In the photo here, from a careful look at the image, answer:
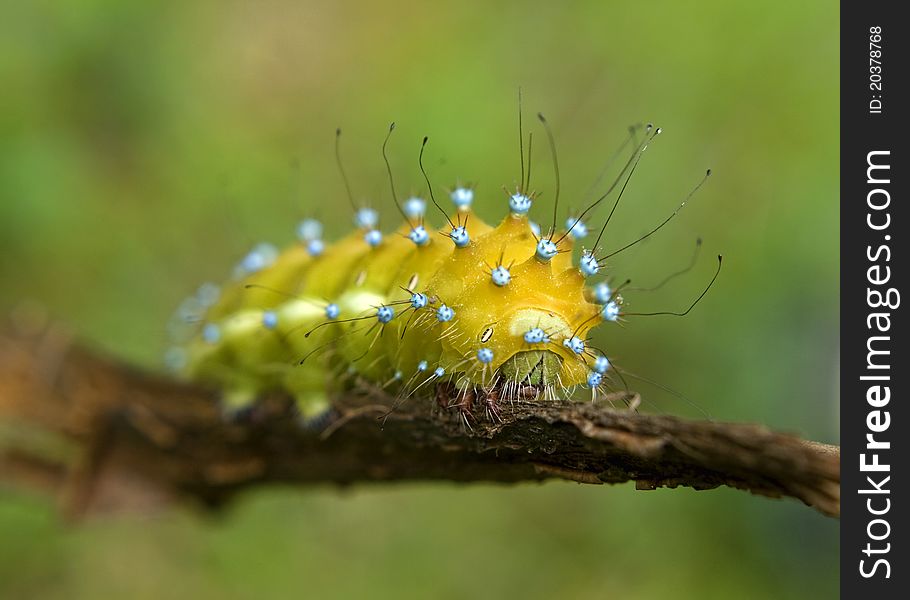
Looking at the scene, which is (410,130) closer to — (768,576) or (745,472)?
(768,576)

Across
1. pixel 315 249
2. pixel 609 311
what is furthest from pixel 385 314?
pixel 315 249

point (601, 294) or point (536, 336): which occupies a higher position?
point (601, 294)

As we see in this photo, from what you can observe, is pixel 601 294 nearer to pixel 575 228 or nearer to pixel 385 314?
pixel 575 228

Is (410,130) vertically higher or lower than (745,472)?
higher

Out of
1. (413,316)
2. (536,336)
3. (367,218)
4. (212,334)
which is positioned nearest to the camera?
(536,336)

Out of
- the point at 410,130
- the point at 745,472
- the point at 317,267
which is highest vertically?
the point at 410,130

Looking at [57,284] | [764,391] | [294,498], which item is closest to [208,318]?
[294,498]
